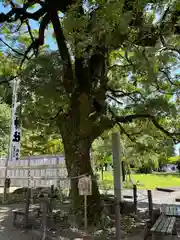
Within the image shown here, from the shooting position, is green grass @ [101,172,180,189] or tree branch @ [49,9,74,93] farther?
green grass @ [101,172,180,189]

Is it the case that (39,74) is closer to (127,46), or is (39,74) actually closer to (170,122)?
(127,46)

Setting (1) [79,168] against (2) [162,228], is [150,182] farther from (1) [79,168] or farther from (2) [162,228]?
(2) [162,228]

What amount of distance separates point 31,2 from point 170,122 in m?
5.32

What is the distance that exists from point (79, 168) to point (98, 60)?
9.86 ft

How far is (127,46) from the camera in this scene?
20.4ft

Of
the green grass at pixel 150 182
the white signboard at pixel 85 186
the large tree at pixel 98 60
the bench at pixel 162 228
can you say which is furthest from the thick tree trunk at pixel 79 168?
the green grass at pixel 150 182

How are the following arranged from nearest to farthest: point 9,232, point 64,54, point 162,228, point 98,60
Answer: point 162,228, point 9,232, point 64,54, point 98,60

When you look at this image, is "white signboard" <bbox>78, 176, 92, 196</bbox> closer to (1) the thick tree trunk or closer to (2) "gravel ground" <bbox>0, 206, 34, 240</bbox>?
(1) the thick tree trunk

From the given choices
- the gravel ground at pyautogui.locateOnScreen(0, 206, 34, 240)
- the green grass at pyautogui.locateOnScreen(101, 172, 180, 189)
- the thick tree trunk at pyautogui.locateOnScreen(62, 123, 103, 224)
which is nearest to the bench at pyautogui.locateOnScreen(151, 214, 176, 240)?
the thick tree trunk at pyautogui.locateOnScreen(62, 123, 103, 224)

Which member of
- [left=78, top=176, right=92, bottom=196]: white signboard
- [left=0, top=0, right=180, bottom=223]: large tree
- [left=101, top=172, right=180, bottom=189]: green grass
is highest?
[left=0, top=0, right=180, bottom=223]: large tree

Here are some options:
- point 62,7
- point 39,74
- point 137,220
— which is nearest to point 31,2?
point 62,7

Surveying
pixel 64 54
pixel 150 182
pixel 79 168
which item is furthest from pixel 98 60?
pixel 150 182

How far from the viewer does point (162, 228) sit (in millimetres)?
4148

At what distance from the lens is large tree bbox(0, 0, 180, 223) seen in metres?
5.24
